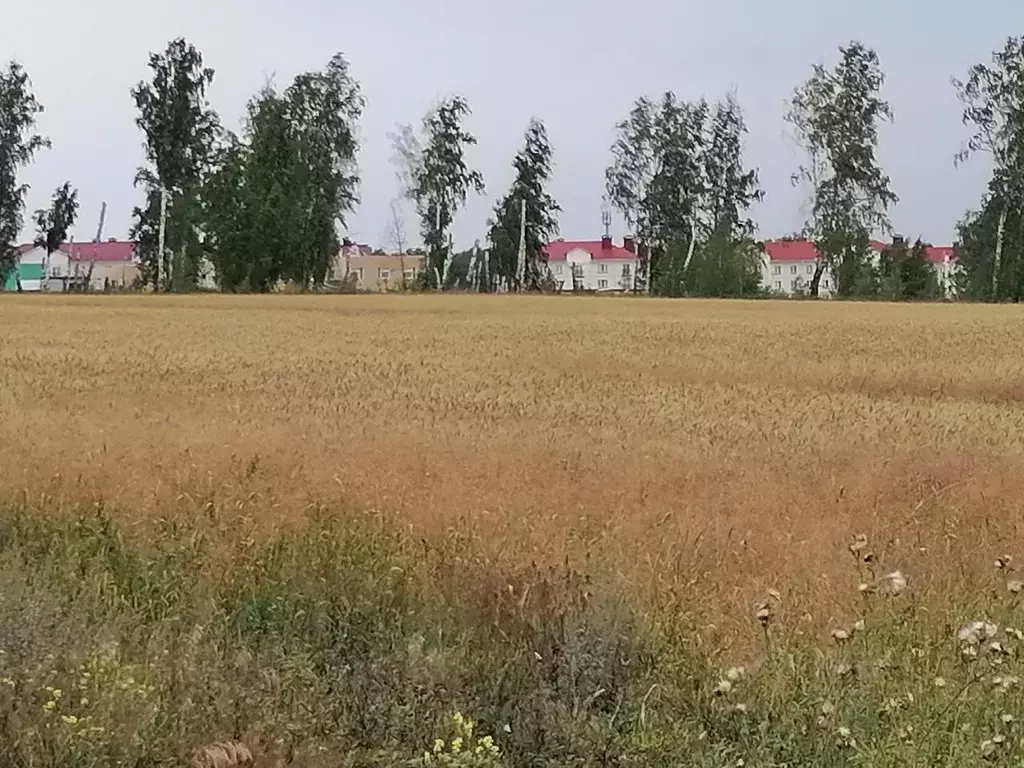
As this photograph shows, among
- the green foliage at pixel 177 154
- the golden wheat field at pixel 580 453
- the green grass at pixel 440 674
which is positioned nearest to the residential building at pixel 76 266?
the green foliage at pixel 177 154

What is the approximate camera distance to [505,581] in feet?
18.0

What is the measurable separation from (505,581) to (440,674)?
1.09 metres

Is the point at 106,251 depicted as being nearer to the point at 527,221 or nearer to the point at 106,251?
the point at 106,251

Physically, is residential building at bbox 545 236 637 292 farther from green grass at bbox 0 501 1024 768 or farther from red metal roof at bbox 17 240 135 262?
green grass at bbox 0 501 1024 768

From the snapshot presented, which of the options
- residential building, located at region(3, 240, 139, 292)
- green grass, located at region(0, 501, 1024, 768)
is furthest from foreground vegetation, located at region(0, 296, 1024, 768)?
residential building, located at region(3, 240, 139, 292)

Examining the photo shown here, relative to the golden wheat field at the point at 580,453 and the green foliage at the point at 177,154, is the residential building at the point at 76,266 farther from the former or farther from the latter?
the golden wheat field at the point at 580,453

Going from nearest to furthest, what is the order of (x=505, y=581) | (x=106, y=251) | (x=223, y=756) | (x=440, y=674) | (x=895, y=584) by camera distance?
(x=223, y=756) < (x=440, y=674) < (x=895, y=584) < (x=505, y=581) < (x=106, y=251)

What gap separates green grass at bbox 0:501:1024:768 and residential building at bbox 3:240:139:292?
84.1 meters

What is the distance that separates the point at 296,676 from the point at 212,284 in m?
65.2

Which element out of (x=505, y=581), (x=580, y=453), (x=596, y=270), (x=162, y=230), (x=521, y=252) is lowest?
(x=505, y=581)

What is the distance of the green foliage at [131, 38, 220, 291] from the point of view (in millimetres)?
59406

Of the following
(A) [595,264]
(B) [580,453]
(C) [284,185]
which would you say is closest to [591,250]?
(A) [595,264]

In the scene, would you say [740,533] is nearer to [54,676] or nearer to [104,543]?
[104,543]

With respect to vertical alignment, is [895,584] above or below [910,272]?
below
